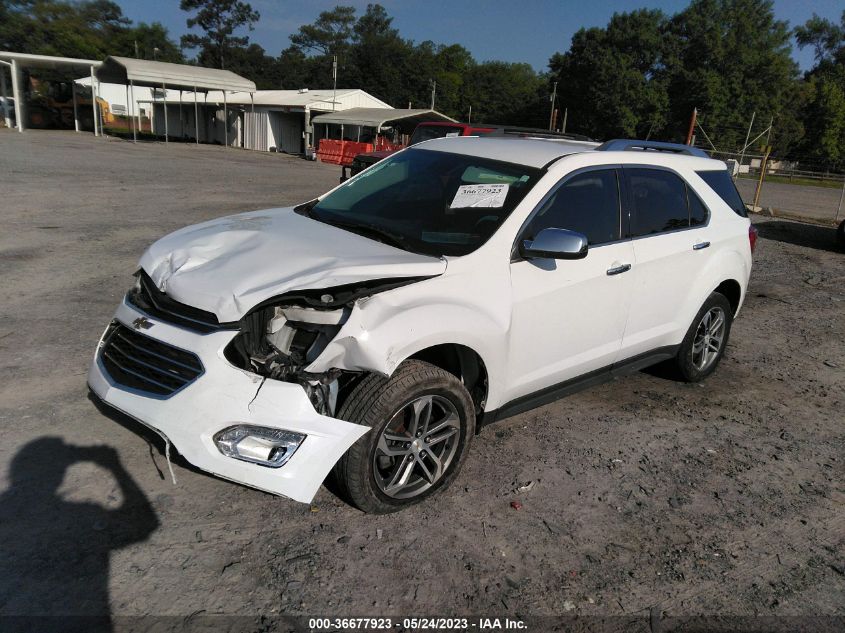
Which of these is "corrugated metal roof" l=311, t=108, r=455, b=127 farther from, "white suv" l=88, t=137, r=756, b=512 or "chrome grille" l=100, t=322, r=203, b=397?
"chrome grille" l=100, t=322, r=203, b=397

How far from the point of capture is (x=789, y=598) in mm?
2867

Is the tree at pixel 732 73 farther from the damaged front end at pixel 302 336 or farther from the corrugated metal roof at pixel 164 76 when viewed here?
the damaged front end at pixel 302 336

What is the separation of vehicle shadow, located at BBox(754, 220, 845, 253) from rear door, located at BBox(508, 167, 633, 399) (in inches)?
446

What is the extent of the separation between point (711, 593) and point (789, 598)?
36 cm

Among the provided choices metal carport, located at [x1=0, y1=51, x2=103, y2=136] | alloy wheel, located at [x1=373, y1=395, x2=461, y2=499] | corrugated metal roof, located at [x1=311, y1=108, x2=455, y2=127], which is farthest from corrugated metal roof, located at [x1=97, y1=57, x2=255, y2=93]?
alloy wheel, located at [x1=373, y1=395, x2=461, y2=499]

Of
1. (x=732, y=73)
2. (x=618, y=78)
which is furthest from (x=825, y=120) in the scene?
(x=618, y=78)

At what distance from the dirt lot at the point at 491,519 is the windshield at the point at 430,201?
4.46 feet

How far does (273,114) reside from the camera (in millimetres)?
43562

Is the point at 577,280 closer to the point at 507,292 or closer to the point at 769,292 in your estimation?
the point at 507,292

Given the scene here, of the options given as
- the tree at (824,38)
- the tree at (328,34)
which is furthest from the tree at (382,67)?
the tree at (824,38)

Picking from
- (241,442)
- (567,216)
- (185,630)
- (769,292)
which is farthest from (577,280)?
(769,292)

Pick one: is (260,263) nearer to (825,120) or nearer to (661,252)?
(661,252)

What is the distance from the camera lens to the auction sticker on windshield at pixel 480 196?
146 inches

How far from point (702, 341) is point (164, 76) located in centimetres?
4023
